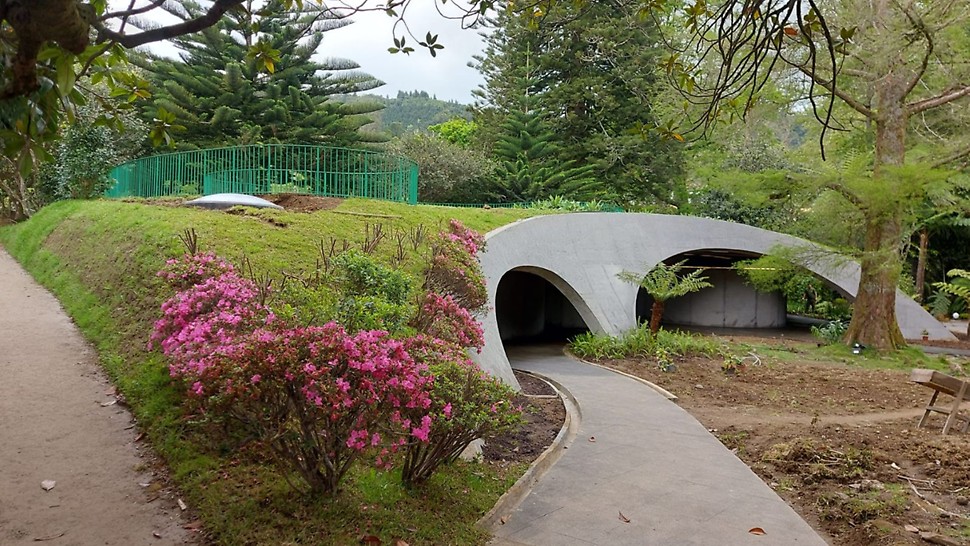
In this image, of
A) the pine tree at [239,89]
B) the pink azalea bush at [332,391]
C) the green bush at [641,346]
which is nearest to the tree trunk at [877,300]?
the green bush at [641,346]

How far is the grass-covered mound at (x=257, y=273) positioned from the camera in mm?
3402

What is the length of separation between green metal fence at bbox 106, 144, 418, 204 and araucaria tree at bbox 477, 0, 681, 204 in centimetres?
1023

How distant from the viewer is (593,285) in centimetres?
1156

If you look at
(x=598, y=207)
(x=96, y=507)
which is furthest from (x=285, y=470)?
(x=598, y=207)

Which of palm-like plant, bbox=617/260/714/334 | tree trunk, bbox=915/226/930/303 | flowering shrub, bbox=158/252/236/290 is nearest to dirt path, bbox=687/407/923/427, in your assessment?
palm-like plant, bbox=617/260/714/334

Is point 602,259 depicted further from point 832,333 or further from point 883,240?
point 832,333

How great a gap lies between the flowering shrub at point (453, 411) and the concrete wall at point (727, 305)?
13686 mm

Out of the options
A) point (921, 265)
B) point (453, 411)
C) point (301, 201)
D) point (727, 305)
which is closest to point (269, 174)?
point (301, 201)

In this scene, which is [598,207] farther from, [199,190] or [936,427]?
[936,427]

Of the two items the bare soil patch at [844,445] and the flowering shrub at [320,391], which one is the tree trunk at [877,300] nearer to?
the bare soil patch at [844,445]

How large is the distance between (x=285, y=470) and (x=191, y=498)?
647mm

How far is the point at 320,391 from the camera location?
3094 millimetres

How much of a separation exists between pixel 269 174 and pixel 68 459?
7609 mm

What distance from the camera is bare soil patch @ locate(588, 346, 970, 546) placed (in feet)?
13.3
